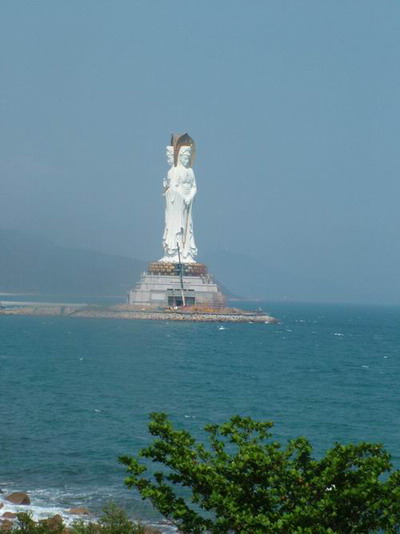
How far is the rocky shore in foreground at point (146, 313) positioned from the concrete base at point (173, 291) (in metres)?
1.36

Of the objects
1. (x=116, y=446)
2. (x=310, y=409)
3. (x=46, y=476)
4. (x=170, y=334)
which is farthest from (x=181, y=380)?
(x=170, y=334)

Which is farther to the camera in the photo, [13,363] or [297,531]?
[13,363]

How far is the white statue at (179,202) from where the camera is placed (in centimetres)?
6581

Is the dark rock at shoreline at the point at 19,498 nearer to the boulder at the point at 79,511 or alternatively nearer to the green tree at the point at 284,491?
the boulder at the point at 79,511

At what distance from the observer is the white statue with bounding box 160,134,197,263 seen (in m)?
65.8

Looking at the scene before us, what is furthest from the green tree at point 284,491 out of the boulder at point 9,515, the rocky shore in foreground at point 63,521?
the boulder at point 9,515

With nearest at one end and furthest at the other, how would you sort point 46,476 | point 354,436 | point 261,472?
point 261,472, point 46,476, point 354,436

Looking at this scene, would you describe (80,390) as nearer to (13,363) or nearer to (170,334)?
(13,363)

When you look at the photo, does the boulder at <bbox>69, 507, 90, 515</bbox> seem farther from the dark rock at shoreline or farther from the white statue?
the white statue

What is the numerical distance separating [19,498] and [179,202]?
52.8 metres

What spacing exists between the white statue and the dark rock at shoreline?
51.3m

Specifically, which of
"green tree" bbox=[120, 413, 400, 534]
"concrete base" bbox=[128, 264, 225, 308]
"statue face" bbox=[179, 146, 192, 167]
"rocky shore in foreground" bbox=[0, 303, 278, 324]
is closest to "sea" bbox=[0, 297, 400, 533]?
"green tree" bbox=[120, 413, 400, 534]

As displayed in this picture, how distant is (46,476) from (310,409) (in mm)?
10463

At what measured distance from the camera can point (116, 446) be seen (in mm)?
18578
